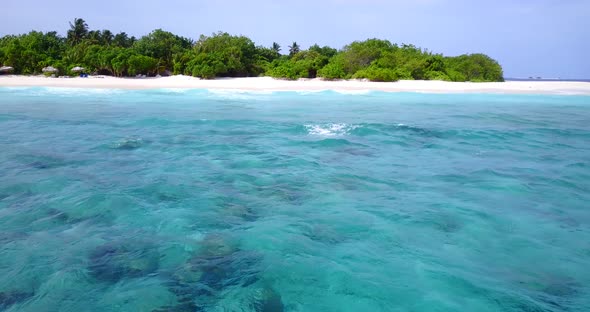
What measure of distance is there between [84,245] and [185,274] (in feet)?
3.92

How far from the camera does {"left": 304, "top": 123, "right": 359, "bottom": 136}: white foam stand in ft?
33.7

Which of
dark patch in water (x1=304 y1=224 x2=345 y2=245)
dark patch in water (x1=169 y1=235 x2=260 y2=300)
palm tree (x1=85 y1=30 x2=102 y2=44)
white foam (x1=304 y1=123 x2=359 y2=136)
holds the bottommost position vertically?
dark patch in water (x1=169 y1=235 x2=260 y2=300)

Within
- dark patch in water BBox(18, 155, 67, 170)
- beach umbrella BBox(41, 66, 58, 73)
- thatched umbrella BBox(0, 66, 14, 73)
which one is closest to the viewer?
dark patch in water BBox(18, 155, 67, 170)

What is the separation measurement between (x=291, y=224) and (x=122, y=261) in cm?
175

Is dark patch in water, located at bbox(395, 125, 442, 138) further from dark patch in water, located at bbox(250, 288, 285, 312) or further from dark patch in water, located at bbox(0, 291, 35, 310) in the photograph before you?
dark patch in water, located at bbox(0, 291, 35, 310)

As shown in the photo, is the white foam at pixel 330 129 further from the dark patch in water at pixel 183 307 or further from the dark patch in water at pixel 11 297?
the dark patch in water at pixel 11 297

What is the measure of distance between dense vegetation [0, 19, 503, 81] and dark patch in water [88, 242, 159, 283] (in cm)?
2995

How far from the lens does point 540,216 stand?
4.71m

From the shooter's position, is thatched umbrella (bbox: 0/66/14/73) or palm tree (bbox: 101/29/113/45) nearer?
thatched umbrella (bbox: 0/66/14/73)

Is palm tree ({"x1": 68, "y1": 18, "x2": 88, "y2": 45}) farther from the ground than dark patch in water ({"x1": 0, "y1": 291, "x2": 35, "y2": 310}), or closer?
farther from the ground

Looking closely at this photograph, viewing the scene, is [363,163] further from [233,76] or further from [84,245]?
[233,76]

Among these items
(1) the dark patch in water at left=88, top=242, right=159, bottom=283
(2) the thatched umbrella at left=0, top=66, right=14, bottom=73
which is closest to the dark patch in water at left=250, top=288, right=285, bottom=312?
(1) the dark patch in water at left=88, top=242, right=159, bottom=283

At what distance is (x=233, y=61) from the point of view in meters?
36.2

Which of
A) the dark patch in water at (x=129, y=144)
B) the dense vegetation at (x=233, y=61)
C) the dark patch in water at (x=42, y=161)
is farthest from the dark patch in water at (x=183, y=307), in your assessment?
the dense vegetation at (x=233, y=61)
